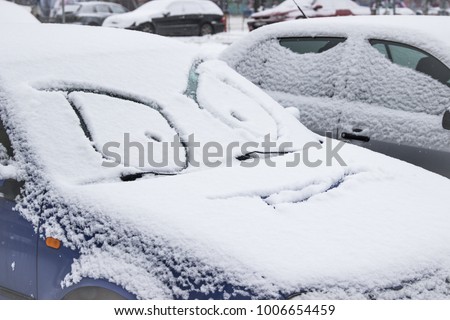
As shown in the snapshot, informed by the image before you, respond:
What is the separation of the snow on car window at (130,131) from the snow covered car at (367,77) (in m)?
1.75

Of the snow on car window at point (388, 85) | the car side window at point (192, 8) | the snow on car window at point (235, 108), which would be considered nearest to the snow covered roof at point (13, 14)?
the snow on car window at point (388, 85)

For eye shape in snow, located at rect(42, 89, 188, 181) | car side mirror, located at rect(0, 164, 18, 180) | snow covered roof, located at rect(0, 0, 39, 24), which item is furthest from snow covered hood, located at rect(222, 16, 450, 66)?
snow covered roof, located at rect(0, 0, 39, 24)

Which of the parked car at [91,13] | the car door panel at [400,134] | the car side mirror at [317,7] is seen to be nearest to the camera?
the car door panel at [400,134]

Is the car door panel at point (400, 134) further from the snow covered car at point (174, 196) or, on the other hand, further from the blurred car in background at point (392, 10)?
the blurred car in background at point (392, 10)

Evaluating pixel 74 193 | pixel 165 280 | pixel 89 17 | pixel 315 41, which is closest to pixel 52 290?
pixel 74 193

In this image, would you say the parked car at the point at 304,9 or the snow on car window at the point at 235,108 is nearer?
the snow on car window at the point at 235,108

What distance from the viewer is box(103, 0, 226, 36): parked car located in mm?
22572

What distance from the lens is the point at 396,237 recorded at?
2443 mm

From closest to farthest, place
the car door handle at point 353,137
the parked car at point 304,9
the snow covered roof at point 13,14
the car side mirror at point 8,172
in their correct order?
the car side mirror at point 8,172, the car door handle at point 353,137, the snow covered roof at point 13,14, the parked car at point 304,9

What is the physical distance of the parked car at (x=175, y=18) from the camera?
74.1 feet

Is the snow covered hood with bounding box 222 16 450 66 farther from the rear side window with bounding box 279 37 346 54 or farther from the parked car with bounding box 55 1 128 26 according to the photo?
the parked car with bounding box 55 1 128 26

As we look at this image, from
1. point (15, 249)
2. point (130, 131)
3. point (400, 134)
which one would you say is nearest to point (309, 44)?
point (400, 134)

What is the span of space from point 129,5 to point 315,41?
3335 cm
